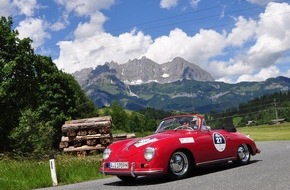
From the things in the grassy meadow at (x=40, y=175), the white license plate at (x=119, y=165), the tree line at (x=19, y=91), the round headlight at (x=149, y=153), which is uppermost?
the tree line at (x=19, y=91)

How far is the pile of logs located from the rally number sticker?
1133 cm

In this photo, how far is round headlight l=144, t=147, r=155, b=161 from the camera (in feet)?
27.9

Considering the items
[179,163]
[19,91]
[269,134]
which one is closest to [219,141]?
[179,163]

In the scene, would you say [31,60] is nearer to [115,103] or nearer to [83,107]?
[83,107]

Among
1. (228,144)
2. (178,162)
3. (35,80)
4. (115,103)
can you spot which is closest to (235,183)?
(178,162)

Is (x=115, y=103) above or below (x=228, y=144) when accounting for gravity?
above

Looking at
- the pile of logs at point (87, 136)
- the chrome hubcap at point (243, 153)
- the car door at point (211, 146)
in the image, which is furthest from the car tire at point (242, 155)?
the pile of logs at point (87, 136)

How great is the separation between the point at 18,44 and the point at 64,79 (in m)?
18.7

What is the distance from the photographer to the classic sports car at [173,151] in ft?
28.0

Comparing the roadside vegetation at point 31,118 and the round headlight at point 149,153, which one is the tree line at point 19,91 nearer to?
the roadside vegetation at point 31,118

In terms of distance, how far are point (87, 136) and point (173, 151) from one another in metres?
12.8

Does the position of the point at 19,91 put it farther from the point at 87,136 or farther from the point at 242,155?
the point at 242,155

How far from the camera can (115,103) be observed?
129000 mm

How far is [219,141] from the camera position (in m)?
10.3
